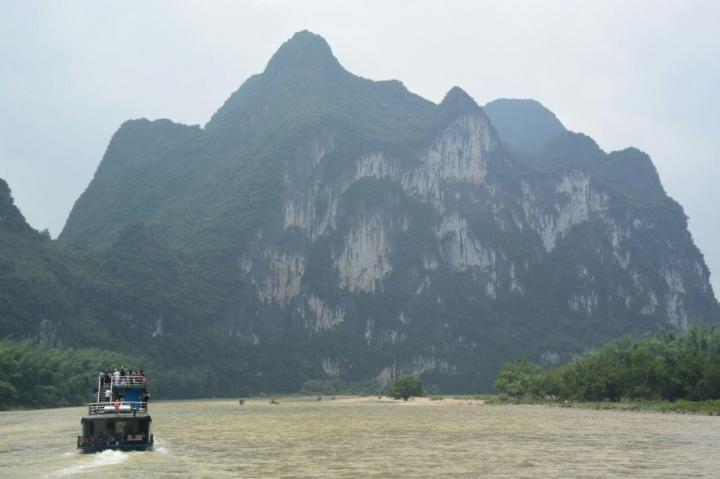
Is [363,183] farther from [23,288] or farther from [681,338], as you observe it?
[681,338]

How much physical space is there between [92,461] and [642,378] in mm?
53534

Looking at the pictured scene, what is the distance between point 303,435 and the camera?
4334 centimetres

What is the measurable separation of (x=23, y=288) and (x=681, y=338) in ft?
298

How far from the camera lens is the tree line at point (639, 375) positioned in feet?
208

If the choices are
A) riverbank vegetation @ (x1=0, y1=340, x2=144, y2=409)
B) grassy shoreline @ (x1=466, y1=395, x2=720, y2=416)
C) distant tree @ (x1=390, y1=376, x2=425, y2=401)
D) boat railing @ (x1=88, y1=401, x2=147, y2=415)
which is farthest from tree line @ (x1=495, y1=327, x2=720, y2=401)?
riverbank vegetation @ (x1=0, y1=340, x2=144, y2=409)

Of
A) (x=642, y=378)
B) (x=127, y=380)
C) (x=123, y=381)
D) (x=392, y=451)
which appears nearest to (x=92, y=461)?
(x=127, y=380)

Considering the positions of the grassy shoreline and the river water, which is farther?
the grassy shoreline

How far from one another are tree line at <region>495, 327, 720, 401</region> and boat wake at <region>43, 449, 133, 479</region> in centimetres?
4629

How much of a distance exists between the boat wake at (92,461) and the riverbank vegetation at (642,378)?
140ft

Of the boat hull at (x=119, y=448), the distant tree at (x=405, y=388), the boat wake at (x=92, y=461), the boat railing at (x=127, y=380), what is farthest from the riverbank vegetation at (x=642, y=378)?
the boat wake at (x=92, y=461)

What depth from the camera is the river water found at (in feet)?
87.5

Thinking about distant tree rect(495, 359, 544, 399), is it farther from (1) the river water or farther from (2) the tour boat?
(2) the tour boat

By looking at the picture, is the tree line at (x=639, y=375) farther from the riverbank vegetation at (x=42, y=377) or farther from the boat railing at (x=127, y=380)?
the riverbank vegetation at (x=42, y=377)

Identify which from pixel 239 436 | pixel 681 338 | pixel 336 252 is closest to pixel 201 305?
pixel 336 252
